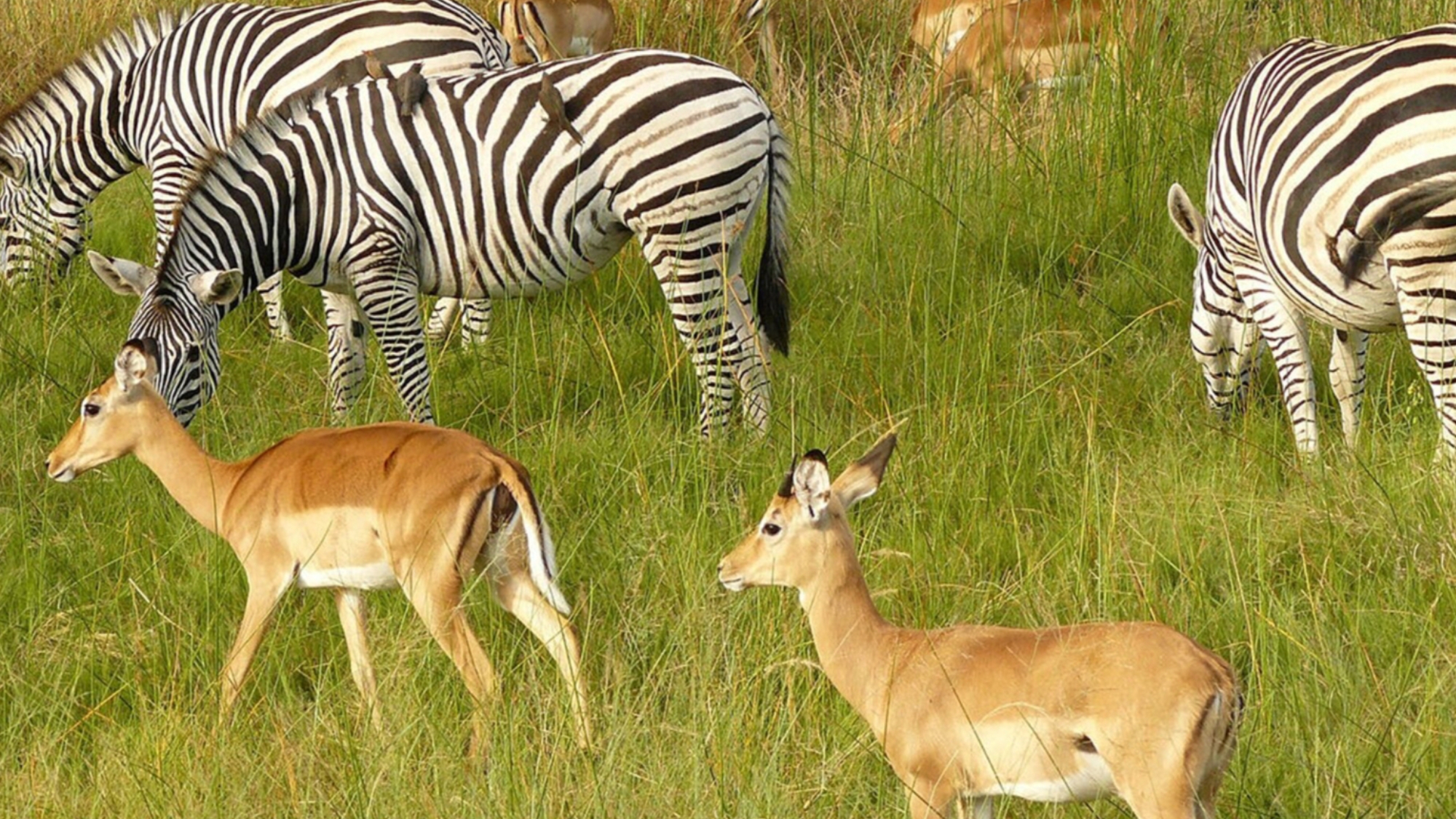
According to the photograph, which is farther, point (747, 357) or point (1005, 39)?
point (1005, 39)

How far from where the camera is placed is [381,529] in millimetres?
4734

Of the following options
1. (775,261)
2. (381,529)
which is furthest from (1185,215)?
(381,529)

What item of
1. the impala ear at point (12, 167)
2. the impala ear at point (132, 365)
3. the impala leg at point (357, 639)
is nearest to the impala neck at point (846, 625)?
the impala leg at point (357, 639)

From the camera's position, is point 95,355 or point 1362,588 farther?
point 95,355

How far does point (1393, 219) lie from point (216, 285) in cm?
357

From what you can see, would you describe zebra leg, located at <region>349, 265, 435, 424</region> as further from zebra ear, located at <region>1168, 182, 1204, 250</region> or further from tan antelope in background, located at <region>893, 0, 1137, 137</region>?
tan antelope in background, located at <region>893, 0, 1137, 137</region>

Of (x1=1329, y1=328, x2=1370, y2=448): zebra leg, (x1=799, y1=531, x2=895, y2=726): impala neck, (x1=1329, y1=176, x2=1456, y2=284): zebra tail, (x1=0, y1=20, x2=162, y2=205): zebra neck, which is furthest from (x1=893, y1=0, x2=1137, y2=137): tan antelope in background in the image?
(x1=799, y1=531, x2=895, y2=726): impala neck

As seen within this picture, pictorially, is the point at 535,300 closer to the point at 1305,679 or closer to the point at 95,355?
the point at 95,355

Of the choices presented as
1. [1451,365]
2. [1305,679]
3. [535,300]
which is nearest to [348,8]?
[535,300]

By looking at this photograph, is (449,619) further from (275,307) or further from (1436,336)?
(275,307)

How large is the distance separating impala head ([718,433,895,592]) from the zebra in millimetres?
3933

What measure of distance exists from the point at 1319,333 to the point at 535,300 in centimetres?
298

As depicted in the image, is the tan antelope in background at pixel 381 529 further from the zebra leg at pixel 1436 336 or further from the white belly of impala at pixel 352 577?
the zebra leg at pixel 1436 336

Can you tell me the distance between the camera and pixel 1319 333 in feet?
24.0
